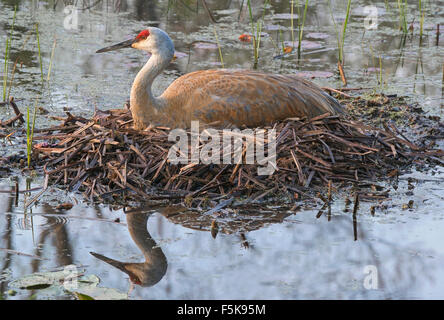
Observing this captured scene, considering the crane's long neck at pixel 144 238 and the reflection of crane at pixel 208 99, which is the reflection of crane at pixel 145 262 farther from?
the reflection of crane at pixel 208 99

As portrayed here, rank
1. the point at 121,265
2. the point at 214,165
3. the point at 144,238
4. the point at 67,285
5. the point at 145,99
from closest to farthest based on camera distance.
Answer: the point at 67,285 < the point at 121,265 < the point at 144,238 < the point at 214,165 < the point at 145,99

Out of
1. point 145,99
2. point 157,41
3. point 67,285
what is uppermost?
point 157,41

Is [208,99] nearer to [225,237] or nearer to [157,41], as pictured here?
[157,41]

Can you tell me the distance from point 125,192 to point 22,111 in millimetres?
2263

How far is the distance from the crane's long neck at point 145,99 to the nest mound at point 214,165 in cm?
11

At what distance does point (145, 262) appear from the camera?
443 centimetres

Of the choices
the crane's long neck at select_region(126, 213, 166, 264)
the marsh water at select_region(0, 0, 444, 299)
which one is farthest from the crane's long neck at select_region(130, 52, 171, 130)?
the crane's long neck at select_region(126, 213, 166, 264)

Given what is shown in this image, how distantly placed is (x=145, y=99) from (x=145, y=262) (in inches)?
75.2

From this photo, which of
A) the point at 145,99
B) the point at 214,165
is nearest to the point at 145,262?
the point at 214,165

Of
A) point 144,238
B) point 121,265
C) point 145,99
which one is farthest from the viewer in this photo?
point 145,99

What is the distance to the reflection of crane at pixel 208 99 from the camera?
6.01m

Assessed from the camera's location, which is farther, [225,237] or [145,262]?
[225,237]
